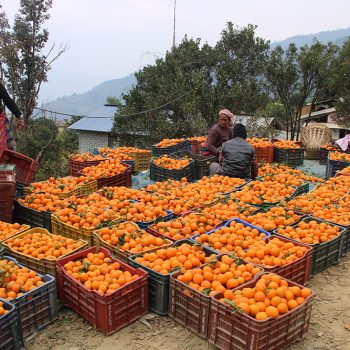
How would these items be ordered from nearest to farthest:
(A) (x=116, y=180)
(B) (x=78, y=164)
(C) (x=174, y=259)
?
(C) (x=174, y=259) < (A) (x=116, y=180) < (B) (x=78, y=164)

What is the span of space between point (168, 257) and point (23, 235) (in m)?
1.94

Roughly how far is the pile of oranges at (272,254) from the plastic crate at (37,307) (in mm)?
2015

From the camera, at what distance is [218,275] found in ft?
12.6

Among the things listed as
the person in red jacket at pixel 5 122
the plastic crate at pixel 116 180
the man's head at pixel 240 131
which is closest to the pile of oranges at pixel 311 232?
the man's head at pixel 240 131

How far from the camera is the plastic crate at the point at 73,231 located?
5057 mm

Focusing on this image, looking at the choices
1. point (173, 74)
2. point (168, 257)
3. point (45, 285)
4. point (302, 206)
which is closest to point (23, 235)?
point (45, 285)

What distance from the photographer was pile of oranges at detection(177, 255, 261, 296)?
3.72 meters

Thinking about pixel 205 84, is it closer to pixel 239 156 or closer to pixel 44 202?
pixel 239 156

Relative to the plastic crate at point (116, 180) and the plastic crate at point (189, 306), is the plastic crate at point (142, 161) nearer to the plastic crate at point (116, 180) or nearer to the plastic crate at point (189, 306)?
the plastic crate at point (116, 180)

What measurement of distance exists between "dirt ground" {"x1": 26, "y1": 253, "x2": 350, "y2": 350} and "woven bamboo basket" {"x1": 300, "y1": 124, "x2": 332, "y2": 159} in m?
9.28

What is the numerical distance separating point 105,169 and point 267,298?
17.6ft

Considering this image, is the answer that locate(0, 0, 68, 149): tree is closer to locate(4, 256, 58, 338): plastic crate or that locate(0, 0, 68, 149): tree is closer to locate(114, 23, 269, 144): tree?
locate(114, 23, 269, 144): tree

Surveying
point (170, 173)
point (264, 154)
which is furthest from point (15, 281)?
point (264, 154)

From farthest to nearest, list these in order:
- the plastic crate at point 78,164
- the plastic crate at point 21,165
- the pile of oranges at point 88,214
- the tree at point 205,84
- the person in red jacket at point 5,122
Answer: the tree at point 205,84 < the plastic crate at point 78,164 < the person in red jacket at point 5,122 < the plastic crate at point 21,165 < the pile of oranges at point 88,214
